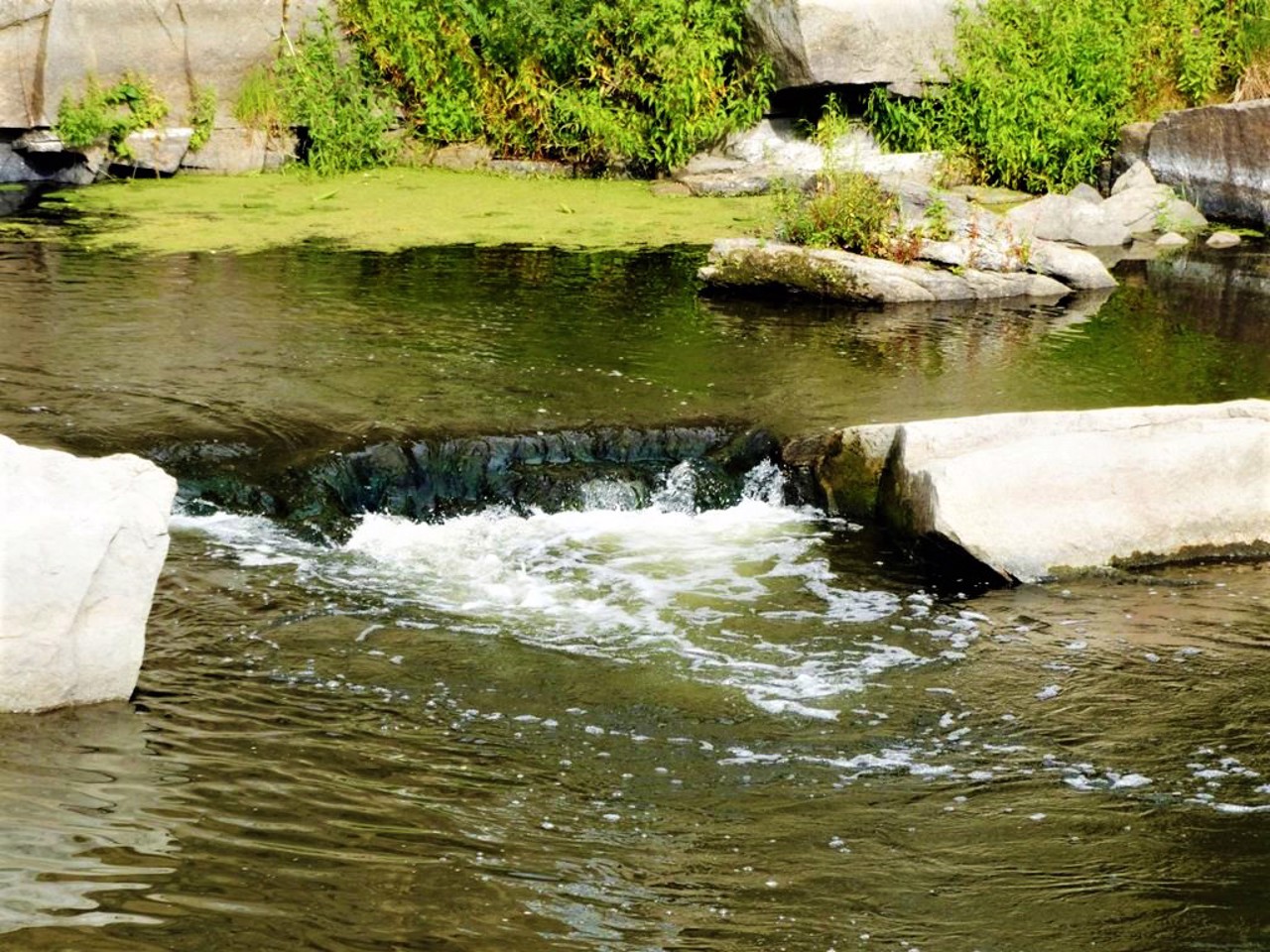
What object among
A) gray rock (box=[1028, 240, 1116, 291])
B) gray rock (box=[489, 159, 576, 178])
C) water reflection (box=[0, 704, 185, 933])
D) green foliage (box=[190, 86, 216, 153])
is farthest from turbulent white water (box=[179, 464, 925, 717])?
green foliage (box=[190, 86, 216, 153])

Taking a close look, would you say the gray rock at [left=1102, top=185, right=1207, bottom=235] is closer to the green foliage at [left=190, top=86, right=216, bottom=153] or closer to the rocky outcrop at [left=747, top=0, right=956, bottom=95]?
the rocky outcrop at [left=747, top=0, right=956, bottom=95]

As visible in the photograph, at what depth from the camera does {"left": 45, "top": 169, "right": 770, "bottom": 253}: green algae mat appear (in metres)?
12.7

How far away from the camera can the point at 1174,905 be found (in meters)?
4.27

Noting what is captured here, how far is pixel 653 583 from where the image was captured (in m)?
6.88

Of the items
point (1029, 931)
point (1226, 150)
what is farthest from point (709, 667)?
point (1226, 150)

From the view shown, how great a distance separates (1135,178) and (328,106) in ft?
23.4

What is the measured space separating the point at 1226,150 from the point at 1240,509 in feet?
26.6

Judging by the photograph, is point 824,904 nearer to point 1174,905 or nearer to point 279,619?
point 1174,905

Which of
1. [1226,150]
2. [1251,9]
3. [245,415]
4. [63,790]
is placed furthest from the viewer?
[1251,9]

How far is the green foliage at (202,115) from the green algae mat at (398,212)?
495 millimetres

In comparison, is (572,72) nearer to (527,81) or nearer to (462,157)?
(527,81)

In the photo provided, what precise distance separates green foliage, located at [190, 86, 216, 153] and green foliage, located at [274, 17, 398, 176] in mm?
279

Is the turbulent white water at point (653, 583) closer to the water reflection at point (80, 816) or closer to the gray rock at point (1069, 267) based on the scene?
the water reflection at point (80, 816)

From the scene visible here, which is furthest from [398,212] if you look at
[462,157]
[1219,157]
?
[1219,157]
